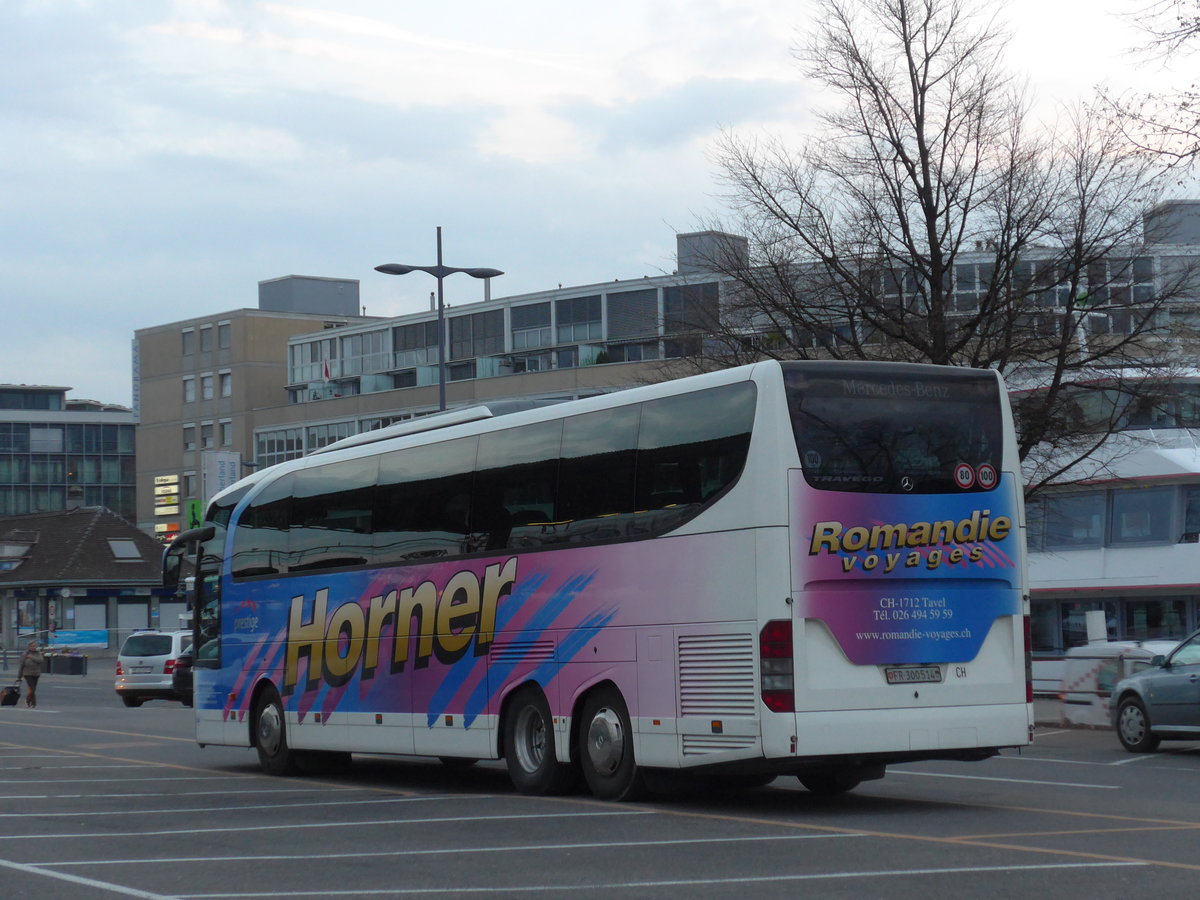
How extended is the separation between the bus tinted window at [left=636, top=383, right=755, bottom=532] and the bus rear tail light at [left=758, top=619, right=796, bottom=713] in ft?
3.88

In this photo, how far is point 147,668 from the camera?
40969 mm

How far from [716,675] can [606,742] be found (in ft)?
5.41

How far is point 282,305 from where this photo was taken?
10769 centimetres

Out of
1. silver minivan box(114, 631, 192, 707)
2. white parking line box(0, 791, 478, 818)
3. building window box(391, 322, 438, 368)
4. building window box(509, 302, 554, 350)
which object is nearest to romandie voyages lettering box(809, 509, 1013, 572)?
white parking line box(0, 791, 478, 818)

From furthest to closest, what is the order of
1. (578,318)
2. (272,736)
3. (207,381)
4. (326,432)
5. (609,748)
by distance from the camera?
(207,381), (326,432), (578,318), (272,736), (609,748)

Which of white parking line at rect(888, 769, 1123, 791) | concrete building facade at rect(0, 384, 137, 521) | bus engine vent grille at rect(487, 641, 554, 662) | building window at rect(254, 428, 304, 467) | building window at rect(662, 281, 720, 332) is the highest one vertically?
concrete building facade at rect(0, 384, 137, 521)

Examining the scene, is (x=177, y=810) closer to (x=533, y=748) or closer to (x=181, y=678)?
(x=533, y=748)

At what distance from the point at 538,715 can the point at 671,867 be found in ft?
17.4

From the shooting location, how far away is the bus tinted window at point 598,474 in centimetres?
1411

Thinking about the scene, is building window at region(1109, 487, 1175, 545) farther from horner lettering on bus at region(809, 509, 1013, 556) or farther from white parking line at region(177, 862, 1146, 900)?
white parking line at region(177, 862, 1146, 900)

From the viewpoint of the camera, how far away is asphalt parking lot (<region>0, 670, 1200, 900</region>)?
31.2 ft

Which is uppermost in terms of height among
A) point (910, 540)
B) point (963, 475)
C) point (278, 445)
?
point (278, 445)

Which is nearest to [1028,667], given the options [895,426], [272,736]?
[895,426]

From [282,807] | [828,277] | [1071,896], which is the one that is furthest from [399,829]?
[828,277]
